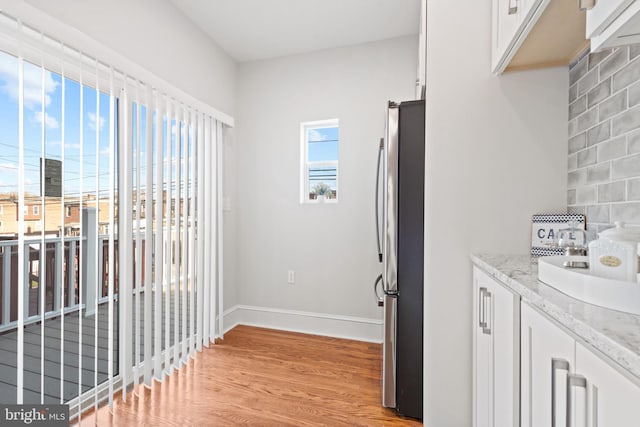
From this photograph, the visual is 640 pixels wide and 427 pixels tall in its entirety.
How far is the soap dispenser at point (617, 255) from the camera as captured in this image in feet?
2.09

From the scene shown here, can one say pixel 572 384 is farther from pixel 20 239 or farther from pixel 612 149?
pixel 20 239

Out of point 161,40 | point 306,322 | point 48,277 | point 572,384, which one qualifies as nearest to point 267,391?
point 306,322

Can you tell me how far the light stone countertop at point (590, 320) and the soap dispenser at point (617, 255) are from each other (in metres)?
0.11

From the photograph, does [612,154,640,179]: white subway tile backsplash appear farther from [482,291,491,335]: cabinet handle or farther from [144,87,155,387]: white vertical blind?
[144,87,155,387]: white vertical blind

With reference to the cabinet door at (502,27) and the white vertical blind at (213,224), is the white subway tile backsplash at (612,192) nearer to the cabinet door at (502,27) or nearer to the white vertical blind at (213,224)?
the cabinet door at (502,27)

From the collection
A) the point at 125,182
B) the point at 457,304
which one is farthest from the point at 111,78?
the point at 457,304

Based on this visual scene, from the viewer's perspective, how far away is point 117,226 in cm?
184

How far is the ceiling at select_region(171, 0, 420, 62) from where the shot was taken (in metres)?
2.26

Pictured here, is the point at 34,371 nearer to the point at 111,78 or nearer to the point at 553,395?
the point at 111,78

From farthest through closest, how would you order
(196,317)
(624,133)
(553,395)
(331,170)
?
(331,170) < (196,317) < (624,133) < (553,395)

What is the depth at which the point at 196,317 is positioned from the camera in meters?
2.50

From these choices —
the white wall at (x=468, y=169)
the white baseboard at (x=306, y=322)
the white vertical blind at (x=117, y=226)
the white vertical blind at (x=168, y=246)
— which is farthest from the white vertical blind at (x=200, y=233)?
the white wall at (x=468, y=169)

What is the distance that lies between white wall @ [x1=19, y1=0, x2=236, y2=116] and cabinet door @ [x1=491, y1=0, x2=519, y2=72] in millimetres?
2011

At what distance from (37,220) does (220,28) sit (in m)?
2.07
